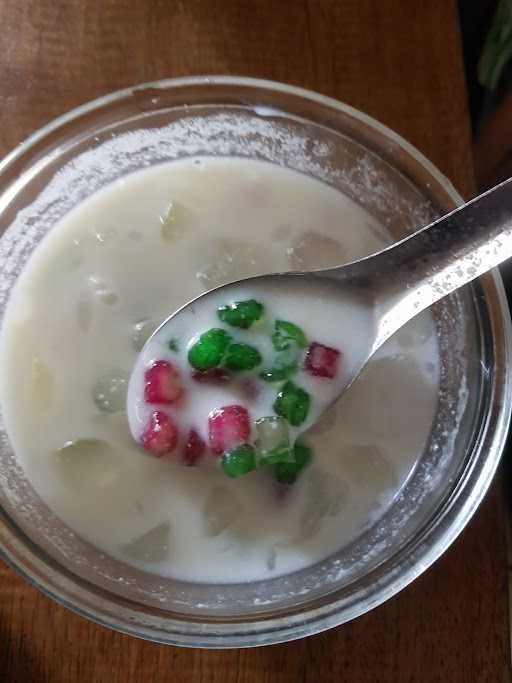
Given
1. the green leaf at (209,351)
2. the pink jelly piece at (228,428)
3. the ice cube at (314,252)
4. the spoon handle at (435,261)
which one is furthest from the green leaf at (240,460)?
the ice cube at (314,252)

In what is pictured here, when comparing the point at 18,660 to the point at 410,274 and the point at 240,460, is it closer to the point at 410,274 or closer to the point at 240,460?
the point at 240,460

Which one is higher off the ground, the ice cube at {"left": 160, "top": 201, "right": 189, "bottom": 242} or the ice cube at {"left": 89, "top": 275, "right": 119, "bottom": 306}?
the ice cube at {"left": 160, "top": 201, "right": 189, "bottom": 242}

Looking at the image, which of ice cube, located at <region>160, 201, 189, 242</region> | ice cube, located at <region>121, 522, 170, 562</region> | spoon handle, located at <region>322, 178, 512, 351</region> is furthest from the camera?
ice cube, located at <region>160, 201, 189, 242</region>

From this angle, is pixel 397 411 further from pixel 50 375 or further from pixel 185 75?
pixel 185 75

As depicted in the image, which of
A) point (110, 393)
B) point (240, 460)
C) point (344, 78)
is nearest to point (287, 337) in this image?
point (240, 460)

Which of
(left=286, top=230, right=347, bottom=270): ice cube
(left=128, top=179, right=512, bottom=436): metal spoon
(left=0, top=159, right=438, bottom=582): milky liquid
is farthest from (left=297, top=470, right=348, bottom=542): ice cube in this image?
(left=286, top=230, right=347, bottom=270): ice cube

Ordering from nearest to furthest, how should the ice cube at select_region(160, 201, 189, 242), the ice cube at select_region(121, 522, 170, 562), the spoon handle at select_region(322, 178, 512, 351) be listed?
the spoon handle at select_region(322, 178, 512, 351) < the ice cube at select_region(121, 522, 170, 562) < the ice cube at select_region(160, 201, 189, 242)

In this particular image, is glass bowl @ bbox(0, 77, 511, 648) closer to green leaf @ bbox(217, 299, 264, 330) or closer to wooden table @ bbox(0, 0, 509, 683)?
wooden table @ bbox(0, 0, 509, 683)

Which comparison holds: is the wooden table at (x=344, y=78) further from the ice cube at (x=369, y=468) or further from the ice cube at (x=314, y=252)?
the ice cube at (x=314, y=252)
